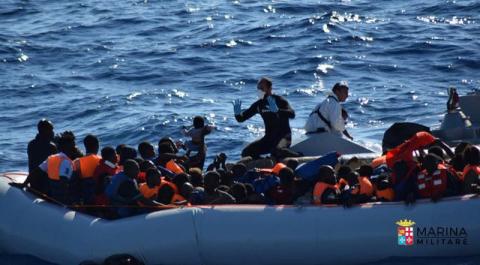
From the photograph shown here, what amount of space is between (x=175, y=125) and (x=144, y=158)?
31.8 feet

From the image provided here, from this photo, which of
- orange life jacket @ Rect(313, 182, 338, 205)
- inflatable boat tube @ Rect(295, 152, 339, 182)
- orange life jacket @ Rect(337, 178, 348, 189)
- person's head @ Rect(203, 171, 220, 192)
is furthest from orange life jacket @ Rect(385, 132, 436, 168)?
person's head @ Rect(203, 171, 220, 192)

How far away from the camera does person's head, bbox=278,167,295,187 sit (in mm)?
16375

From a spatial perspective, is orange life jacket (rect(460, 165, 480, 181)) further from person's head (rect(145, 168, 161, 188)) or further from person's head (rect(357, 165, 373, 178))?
person's head (rect(145, 168, 161, 188))

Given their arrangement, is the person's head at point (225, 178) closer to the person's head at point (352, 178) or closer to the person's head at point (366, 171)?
the person's head at point (352, 178)

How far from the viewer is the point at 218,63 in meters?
33.6

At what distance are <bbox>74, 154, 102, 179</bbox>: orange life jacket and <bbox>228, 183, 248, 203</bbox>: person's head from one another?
1.86 metres

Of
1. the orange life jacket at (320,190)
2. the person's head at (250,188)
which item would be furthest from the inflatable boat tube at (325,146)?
the orange life jacket at (320,190)

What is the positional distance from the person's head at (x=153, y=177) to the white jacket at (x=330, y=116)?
147 inches

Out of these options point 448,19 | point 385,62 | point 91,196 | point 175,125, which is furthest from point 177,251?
point 448,19

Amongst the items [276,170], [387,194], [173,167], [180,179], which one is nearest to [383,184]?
[387,194]

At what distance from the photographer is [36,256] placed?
55.4ft

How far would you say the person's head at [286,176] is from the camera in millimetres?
16375

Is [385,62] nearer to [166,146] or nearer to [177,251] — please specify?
[166,146]

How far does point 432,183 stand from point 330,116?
3.86 m
